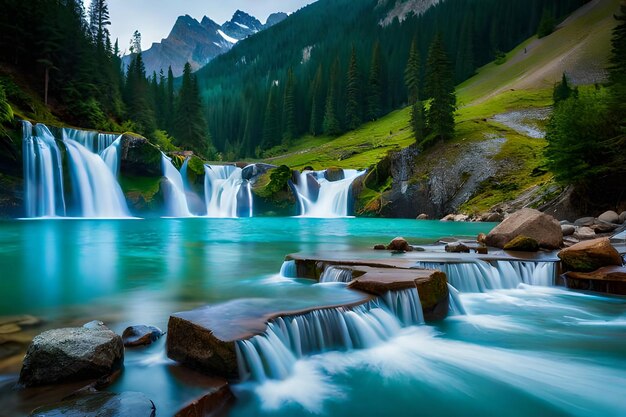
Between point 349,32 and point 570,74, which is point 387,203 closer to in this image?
point 570,74

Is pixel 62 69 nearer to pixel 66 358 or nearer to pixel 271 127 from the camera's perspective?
pixel 66 358

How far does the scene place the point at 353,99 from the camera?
9425cm

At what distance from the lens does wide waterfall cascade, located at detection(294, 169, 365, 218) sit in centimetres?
5056

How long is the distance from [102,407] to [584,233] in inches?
814

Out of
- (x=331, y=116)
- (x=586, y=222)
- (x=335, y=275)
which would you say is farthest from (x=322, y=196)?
(x=331, y=116)

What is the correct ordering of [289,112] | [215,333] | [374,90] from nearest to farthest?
[215,333] < [374,90] < [289,112]

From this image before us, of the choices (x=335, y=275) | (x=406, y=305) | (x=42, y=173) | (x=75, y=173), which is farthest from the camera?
(x=75, y=173)

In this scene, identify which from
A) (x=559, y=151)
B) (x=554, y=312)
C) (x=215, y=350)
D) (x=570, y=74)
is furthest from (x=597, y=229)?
(x=570, y=74)

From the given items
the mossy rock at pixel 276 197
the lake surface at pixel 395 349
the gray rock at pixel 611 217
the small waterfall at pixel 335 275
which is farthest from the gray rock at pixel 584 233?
the mossy rock at pixel 276 197

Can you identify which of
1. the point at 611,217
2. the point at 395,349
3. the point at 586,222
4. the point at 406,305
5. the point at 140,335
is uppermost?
the point at 611,217

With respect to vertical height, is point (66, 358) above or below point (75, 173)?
below

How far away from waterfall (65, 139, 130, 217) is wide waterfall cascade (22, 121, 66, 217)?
1254 millimetres

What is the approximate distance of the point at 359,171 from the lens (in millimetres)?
55281

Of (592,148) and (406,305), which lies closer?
(406,305)
